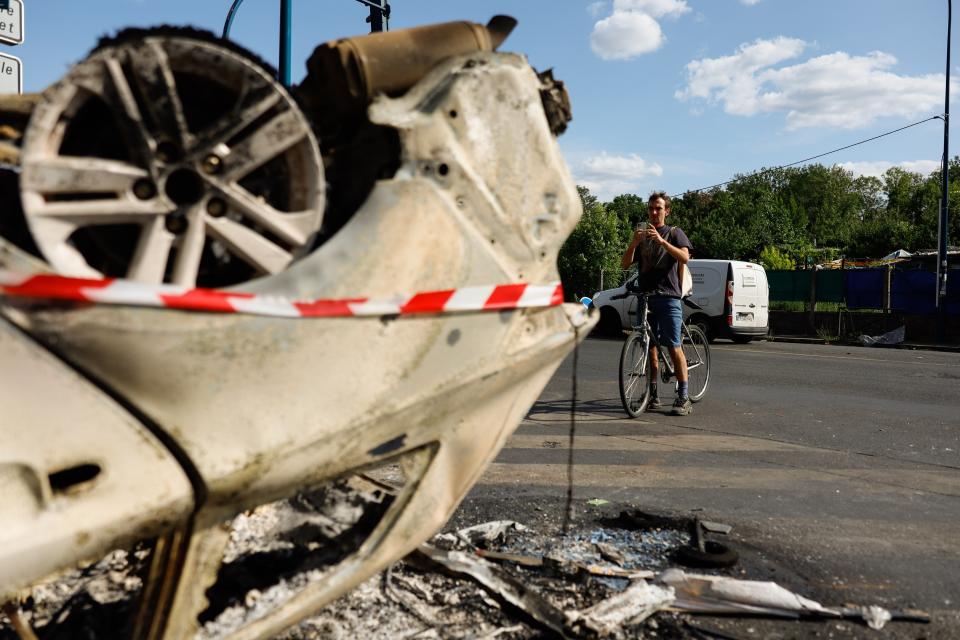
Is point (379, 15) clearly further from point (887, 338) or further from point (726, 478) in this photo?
point (887, 338)

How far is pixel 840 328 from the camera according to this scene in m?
21.2

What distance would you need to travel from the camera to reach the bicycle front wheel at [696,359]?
7.94 metres

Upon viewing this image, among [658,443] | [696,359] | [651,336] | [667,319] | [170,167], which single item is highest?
[170,167]

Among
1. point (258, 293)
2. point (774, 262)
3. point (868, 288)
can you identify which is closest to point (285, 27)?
point (258, 293)

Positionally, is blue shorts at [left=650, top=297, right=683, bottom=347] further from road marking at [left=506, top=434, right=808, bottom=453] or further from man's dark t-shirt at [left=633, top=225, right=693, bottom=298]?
road marking at [left=506, top=434, right=808, bottom=453]

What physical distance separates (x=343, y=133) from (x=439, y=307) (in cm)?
58

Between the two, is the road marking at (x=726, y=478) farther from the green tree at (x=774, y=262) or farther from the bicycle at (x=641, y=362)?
the green tree at (x=774, y=262)

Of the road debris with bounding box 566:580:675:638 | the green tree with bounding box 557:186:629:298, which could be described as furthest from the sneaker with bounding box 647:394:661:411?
the green tree with bounding box 557:186:629:298

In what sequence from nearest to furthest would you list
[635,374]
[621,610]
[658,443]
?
[621,610]
[658,443]
[635,374]

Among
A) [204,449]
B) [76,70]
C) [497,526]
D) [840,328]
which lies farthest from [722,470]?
[840,328]

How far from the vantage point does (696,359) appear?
7992 millimetres

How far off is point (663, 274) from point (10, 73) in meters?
5.99

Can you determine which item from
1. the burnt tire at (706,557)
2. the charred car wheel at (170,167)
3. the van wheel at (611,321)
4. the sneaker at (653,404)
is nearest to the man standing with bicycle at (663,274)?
the sneaker at (653,404)

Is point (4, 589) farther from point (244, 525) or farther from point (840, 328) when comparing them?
point (840, 328)
